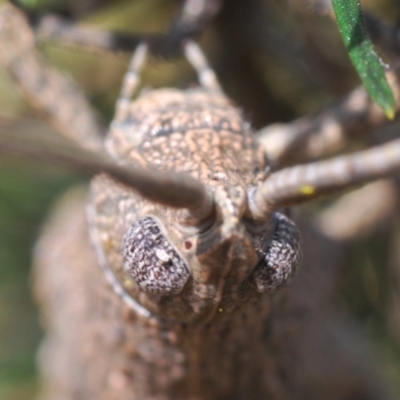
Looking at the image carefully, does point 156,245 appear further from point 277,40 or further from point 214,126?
point 277,40

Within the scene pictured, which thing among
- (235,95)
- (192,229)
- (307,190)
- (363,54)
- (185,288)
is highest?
(363,54)

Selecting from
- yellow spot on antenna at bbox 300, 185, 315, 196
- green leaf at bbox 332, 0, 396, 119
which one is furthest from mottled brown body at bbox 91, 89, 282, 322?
green leaf at bbox 332, 0, 396, 119

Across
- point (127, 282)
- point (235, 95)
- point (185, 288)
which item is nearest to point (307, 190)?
point (185, 288)

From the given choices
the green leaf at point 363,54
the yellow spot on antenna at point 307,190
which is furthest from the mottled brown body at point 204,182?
the green leaf at point 363,54

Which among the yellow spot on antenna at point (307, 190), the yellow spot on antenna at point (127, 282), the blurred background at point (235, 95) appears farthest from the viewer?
the blurred background at point (235, 95)

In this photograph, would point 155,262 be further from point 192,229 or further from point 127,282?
point 127,282

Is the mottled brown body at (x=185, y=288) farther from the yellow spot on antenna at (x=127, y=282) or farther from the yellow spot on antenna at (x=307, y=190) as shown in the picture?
the yellow spot on antenna at (x=307, y=190)
